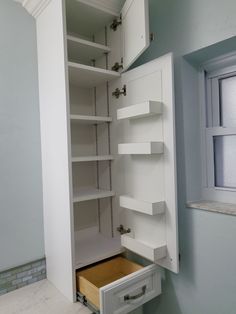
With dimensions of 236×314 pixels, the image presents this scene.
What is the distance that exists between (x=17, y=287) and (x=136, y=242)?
771mm

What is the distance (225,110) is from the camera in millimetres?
1370

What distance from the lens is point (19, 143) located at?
149 cm

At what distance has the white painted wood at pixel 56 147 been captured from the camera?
1.30 m

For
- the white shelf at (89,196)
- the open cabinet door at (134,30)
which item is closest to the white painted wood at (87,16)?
the open cabinet door at (134,30)

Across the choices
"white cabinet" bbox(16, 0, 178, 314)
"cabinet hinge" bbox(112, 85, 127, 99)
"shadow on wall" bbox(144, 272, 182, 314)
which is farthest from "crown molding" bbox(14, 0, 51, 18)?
"shadow on wall" bbox(144, 272, 182, 314)

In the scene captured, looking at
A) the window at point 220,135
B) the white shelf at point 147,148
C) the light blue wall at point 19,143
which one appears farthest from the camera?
the light blue wall at point 19,143

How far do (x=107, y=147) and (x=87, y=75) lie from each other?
49cm

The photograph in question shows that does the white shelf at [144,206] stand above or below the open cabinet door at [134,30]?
below

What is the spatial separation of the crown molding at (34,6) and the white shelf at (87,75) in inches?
16.2

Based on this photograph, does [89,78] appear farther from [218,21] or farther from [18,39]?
[218,21]

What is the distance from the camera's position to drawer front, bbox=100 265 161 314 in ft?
Answer: 3.65

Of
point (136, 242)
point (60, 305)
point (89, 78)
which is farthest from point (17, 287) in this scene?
point (89, 78)

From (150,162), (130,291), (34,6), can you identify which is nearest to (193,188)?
(150,162)

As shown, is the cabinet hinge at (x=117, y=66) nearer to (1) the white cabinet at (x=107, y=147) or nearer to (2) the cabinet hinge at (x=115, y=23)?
(1) the white cabinet at (x=107, y=147)
